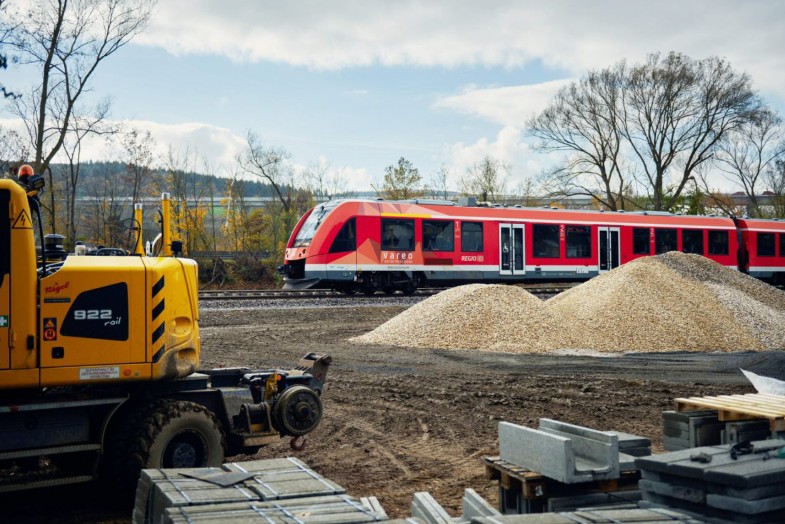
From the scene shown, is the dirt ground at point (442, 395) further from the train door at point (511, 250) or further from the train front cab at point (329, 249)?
the train door at point (511, 250)

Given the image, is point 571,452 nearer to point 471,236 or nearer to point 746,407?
point 746,407

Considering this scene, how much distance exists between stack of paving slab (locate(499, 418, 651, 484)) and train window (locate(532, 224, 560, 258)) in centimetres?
2398

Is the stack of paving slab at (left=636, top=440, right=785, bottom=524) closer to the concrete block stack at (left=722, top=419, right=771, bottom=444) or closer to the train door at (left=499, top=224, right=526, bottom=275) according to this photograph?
the concrete block stack at (left=722, top=419, right=771, bottom=444)

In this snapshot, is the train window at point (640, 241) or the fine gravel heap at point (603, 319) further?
the train window at point (640, 241)

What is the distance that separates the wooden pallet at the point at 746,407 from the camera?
19.7ft

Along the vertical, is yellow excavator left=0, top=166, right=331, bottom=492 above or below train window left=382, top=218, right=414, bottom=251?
below

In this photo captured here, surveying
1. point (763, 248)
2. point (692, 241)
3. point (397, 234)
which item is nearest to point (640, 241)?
point (692, 241)

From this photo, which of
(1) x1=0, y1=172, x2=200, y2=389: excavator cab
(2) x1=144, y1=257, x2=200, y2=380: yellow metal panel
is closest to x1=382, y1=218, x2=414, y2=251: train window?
(2) x1=144, y1=257, x2=200, y2=380: yellow metal panel

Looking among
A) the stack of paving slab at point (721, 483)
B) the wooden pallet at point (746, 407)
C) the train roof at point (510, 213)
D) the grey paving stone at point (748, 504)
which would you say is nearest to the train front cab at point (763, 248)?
the train roof at point (510, 213)

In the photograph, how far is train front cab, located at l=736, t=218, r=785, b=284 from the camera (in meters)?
35.6

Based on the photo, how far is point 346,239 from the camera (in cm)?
2545

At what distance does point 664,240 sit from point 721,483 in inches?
1197

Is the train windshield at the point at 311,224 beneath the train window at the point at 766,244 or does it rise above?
above

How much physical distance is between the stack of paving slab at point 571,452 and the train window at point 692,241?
2955cm
